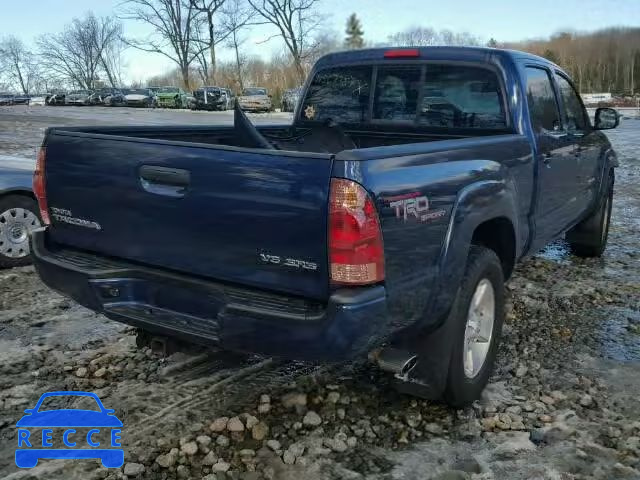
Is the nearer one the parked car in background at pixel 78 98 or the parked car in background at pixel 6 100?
the parked car in background at pixel 78 98

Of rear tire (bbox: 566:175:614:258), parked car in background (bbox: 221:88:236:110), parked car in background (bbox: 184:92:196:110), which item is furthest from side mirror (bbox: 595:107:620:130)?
parked car in background (bbox: 184:92:196:110)

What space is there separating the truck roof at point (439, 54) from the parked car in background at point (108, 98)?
49.8m

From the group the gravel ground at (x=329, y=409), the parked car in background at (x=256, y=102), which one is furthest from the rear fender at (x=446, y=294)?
the parked car in background at (x=256, y=102)

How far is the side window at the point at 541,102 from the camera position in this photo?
412cm

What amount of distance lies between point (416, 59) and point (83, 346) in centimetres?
302

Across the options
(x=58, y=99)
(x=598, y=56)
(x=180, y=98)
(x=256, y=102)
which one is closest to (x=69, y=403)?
(x=256, y=102)

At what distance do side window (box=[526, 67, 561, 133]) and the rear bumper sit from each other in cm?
233

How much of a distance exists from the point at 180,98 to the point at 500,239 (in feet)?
152

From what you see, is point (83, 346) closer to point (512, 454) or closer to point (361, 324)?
point (361, 324)

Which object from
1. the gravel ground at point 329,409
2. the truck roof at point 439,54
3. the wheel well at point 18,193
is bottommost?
the gravel ground at point 329,409

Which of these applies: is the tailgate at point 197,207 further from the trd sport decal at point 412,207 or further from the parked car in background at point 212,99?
the parked car in background at point 212,99

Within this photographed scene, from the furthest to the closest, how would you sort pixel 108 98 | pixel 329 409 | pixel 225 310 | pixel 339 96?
pixel 108 98
pixel 339 96
pixel 329 409
pixel 225 310

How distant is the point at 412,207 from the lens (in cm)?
259

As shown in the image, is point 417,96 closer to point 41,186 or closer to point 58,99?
point 41,186
